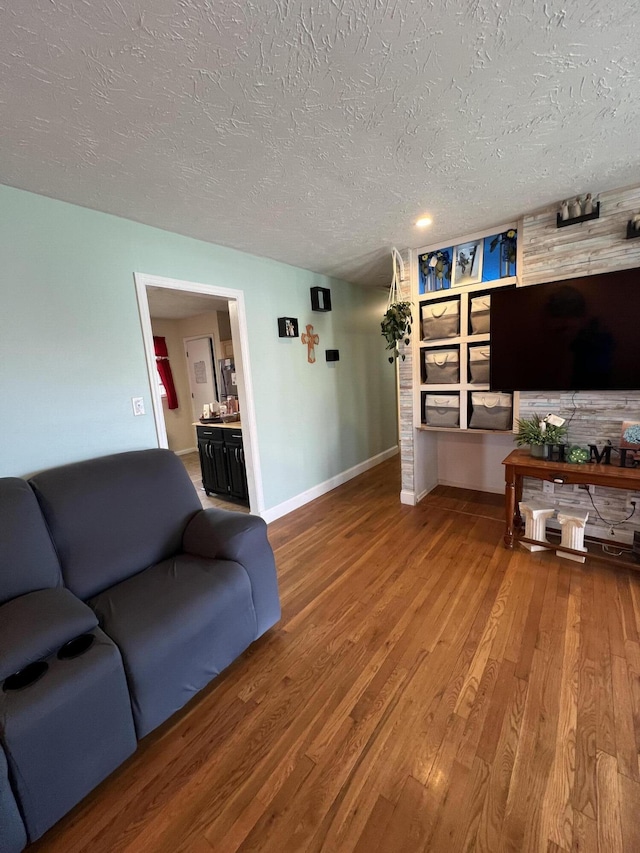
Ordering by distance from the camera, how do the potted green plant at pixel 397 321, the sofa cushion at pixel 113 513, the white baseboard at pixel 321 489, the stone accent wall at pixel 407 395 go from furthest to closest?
the white baseboard at pixel 321 489 → the stone accent wall at pixel 407 395 → the potted green plant at pixel 397 321 → the sofa cushion at pixel 113 513

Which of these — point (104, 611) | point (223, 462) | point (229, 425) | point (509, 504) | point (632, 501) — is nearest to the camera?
point (104, 611)

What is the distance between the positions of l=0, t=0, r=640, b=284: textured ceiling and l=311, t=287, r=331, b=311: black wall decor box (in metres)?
1.36

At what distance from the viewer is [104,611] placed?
1451 millimetres

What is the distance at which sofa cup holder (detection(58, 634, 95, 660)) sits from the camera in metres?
1.18

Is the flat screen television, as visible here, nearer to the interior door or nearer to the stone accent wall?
the stone accent wall

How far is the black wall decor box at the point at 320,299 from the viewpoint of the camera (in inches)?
142

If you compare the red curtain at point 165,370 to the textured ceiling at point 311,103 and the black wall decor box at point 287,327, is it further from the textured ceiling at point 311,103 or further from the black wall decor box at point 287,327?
the textured ceiling at point 311,103

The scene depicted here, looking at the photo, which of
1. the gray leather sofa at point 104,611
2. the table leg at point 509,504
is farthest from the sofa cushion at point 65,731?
the table leg at point 509,504

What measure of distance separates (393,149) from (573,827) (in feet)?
8.65

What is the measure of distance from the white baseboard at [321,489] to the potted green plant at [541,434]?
2080mm

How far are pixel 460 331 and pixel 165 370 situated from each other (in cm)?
493

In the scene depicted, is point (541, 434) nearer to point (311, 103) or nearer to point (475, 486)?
point (475, 486)

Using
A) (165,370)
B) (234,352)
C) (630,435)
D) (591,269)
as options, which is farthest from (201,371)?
(630,435)

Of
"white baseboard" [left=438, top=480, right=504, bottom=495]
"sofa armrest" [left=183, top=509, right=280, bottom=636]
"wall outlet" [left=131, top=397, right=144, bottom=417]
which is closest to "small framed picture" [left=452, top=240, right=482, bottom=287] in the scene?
"white baseboard" [left=438, top=480, right=504, bottom=495]
